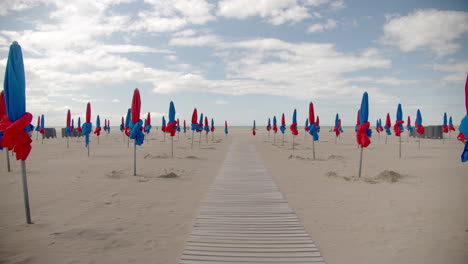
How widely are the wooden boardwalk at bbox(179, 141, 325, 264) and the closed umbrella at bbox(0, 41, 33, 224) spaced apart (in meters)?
A: 3.55

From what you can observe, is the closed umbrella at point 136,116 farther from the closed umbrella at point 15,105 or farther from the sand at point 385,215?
the sand at point 385,215

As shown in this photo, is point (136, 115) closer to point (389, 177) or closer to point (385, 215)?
point (385, 215)

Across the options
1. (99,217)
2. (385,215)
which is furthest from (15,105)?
(385,215)

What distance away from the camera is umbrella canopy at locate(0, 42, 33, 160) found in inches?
189

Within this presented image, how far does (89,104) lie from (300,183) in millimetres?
13027

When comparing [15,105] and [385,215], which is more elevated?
[15,105]

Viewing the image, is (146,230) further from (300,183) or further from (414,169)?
(414,169)

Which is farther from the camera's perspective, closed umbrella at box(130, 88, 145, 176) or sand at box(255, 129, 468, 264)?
closed umbrella at box(130, 88, 145, 176)

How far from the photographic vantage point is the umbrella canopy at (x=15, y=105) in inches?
189

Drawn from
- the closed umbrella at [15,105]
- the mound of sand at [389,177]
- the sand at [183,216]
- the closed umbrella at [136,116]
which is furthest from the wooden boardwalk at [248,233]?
the mound of sand at [389,177]

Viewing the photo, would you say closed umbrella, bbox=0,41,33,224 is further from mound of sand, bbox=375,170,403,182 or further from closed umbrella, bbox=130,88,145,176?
mound of sand, bbox=375,170,403,182

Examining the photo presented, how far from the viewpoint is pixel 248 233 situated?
4.81 meters

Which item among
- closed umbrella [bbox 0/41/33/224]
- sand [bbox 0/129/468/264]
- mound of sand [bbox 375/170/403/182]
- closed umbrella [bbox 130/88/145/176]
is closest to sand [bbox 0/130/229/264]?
sand [bbox 0/129/468/264]

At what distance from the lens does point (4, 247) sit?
420 centimetres
